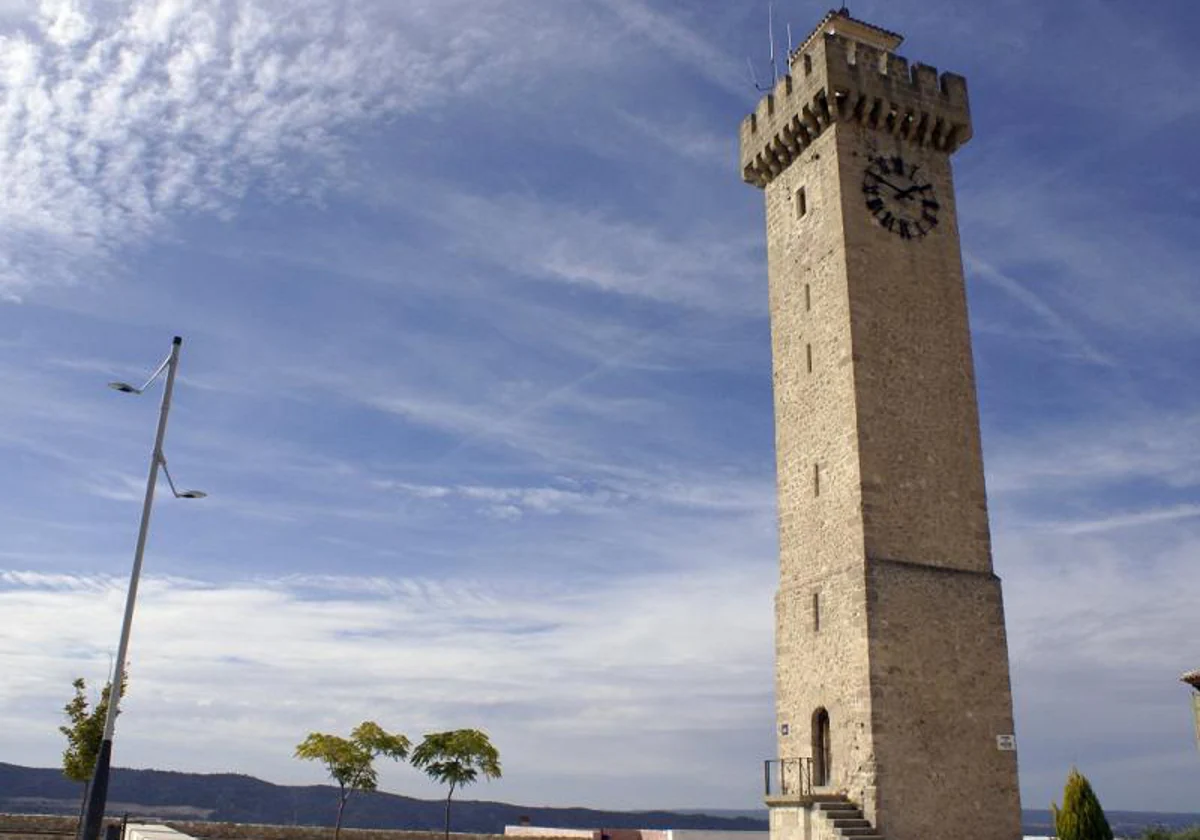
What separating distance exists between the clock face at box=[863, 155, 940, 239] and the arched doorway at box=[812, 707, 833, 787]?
1189 centimetres

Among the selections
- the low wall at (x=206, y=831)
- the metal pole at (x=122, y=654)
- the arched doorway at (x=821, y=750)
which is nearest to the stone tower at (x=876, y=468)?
the arched doorway at (x=821, y=750)

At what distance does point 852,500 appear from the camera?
23625mm

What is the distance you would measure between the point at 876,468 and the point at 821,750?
6.29 m

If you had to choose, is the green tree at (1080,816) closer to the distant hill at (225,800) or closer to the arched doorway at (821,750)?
the arched doorway at (821,750)

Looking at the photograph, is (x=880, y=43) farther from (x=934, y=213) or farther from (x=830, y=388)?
(x=830, y=388)

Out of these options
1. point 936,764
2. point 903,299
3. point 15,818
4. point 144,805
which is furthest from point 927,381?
point 144,805

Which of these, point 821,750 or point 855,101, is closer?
point 821,750

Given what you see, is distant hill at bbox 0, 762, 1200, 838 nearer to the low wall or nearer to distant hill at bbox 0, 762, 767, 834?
distant hill at bbox 0, 762, 767, 834

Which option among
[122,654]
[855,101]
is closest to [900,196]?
[855,101]

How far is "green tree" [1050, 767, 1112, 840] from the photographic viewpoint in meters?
22.1

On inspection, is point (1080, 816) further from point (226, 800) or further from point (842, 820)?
point (226, 800)

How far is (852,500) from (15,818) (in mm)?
25973

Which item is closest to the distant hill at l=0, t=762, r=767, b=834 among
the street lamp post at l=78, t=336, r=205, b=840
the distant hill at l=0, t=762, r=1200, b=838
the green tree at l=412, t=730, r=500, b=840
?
the distant hill at l=0, t=762, r=1200, b=838

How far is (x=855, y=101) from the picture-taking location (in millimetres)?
26797
